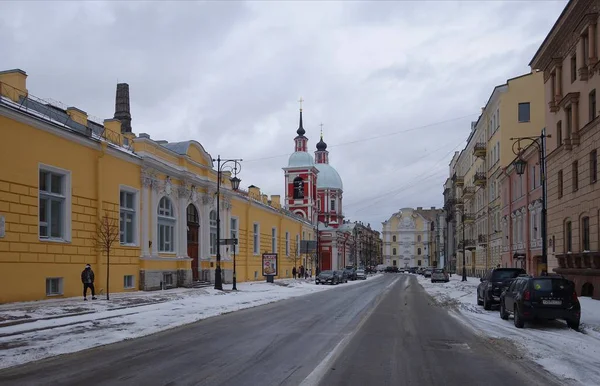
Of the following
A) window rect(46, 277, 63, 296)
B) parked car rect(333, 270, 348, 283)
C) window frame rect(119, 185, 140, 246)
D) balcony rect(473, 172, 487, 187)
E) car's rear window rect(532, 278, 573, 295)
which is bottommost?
parked car rect(333, 270, 348, 283)

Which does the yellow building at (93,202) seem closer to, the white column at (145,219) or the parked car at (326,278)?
the white column at (145,219)

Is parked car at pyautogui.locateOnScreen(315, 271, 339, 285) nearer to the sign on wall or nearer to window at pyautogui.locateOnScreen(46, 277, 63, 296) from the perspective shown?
the sign on wall

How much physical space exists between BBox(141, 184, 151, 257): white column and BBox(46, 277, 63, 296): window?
714 centimetres

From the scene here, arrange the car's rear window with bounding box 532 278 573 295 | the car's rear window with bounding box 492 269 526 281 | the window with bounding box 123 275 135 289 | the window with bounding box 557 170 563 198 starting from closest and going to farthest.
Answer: the car's rear window with bounding box 532 278 573 295 → the car's rear window with bounding box 492 269 526 281 → the window with bounding box 123 275 135 289 → the window with bounding box 557 170 563 198

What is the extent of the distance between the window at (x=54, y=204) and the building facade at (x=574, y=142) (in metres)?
22.7

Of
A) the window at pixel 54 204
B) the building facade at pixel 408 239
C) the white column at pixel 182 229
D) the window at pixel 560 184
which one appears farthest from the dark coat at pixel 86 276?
the building facade at pixel 408 239

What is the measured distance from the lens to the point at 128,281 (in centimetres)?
3012

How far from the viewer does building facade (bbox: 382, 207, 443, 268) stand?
160750mm

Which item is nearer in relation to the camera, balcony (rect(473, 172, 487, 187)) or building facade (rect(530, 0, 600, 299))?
building facade (rect(530, 0, 600, 299))

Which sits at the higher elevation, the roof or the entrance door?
the roof

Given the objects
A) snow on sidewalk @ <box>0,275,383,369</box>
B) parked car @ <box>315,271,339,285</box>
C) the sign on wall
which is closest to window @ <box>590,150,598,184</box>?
snow on sidewalk @ <box>0,275,383,369</box>

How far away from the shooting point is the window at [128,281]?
97.7ft

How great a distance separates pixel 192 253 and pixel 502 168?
1102 inches

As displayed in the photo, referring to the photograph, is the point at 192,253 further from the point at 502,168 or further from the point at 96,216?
the point at 502,168
